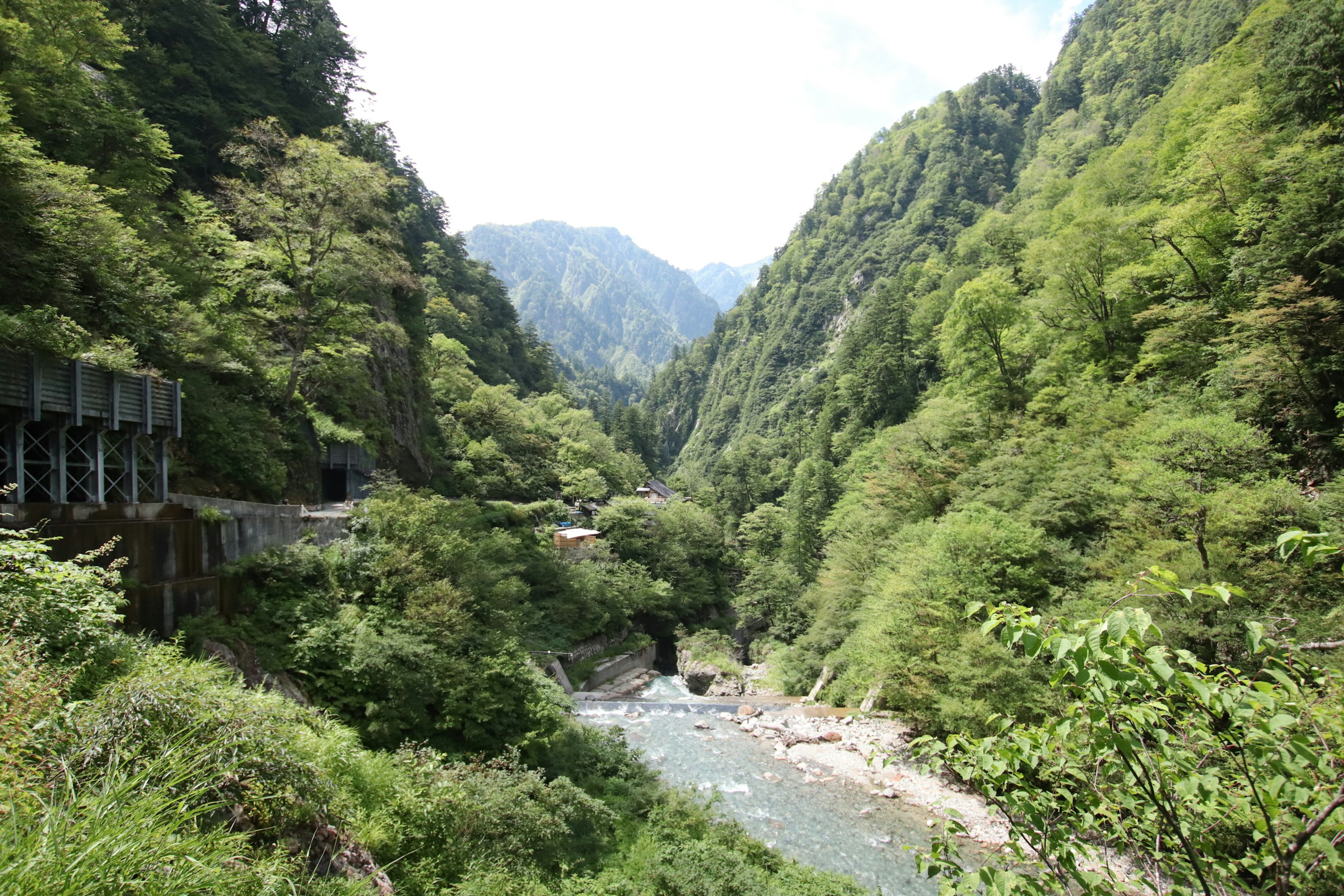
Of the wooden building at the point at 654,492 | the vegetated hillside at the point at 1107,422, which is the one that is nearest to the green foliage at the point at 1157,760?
the vegetated hillside at the point at 1107,422

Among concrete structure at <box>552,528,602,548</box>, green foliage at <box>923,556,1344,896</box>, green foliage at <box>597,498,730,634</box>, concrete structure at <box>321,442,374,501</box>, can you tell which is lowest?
green foliage at <box>597,498,730,634</box>

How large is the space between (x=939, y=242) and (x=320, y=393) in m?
98.3

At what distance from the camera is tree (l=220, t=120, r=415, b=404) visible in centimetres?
1911

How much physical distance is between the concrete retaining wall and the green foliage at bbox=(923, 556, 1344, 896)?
30457mm

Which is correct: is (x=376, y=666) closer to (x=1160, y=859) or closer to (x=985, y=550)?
(x=1160, y=859)

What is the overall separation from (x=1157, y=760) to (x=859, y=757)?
19.5 m

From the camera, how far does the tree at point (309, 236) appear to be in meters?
19.1

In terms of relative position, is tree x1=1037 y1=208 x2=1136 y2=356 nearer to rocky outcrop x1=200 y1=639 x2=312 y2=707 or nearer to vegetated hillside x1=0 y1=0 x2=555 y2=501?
vegetated hillside x1=0 y1=0 x2=555 y2=501

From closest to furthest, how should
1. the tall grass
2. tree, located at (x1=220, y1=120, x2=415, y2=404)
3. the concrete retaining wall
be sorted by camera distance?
1. the tall grass
2. tree, located at (x1=220, y1=120, x2=415, y2=404)
3. the concrete retaining wall

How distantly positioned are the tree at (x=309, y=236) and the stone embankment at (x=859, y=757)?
2154 centimetres

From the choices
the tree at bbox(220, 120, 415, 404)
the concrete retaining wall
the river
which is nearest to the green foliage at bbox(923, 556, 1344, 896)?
the river

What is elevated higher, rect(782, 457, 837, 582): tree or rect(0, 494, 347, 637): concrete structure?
rect(0, 494, 347, 637): concrete structure

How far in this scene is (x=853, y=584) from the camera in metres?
29.7

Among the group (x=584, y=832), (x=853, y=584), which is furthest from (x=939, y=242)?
(x=584, y=832)
